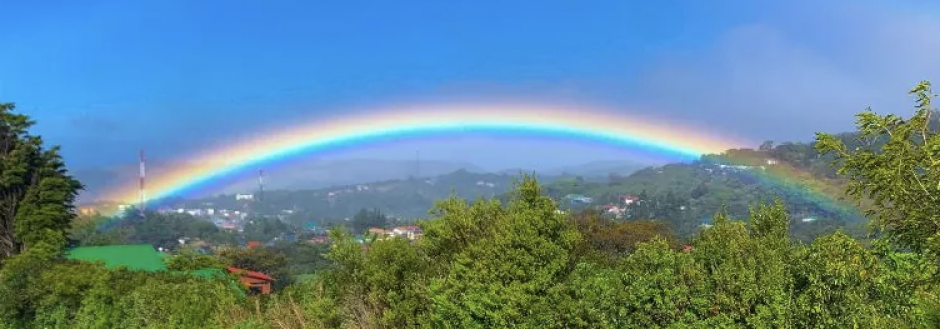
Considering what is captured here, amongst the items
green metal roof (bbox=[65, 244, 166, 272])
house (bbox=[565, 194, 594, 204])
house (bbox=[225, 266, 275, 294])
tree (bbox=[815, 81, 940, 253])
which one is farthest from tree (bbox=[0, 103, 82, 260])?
house (bbox=[565, 194, 594, 204])

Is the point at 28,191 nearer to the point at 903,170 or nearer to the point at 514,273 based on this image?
the point at 514,273

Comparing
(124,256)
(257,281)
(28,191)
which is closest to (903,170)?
(124,256)

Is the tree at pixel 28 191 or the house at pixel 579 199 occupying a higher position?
the tree at pixel 28 191

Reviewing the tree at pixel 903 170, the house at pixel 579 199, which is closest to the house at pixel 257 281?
the tree at pixel 903 170

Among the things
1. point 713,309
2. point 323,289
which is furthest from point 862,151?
point 323,289

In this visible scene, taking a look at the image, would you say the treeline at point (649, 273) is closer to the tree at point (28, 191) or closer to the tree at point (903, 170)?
the tree at point (903, 170)

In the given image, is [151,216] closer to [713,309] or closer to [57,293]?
[57,293]

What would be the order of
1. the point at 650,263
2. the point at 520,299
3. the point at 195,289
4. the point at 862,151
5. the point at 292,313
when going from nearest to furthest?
the point at 862,151
the point at 650,263
the point at 520,299
the point at 292,313
the point at 195,289
